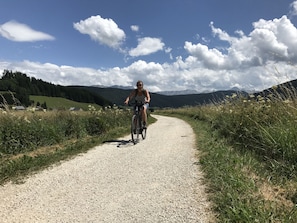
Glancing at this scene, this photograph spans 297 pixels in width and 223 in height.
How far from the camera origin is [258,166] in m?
6.93

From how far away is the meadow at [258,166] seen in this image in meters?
4.45

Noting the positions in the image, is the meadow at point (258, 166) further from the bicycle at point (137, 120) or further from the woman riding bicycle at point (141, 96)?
the woman riding bicycle at point (141, 96)

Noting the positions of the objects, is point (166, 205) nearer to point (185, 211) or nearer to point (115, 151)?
point (185, 211)

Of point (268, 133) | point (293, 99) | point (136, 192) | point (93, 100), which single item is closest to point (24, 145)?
point (136, 192)

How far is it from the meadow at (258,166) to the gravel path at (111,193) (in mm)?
375

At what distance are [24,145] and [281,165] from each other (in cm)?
776

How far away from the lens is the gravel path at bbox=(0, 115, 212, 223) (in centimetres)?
456

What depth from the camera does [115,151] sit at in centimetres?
998

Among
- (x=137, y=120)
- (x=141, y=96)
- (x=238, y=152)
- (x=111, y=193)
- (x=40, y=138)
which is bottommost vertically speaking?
(x=111, y=193)

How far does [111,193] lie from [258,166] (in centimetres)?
343

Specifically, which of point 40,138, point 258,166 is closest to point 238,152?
point 258,166

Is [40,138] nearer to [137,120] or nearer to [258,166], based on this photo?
[137,120]

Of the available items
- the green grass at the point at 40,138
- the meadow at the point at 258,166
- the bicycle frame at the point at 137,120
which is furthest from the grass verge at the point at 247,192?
the bicycle frame at the point at 137,120

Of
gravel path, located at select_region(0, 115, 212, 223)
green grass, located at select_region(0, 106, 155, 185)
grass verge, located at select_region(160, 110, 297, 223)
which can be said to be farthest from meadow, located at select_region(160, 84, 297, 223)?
green grass, located at select_region(0, 106, 155, 185)
